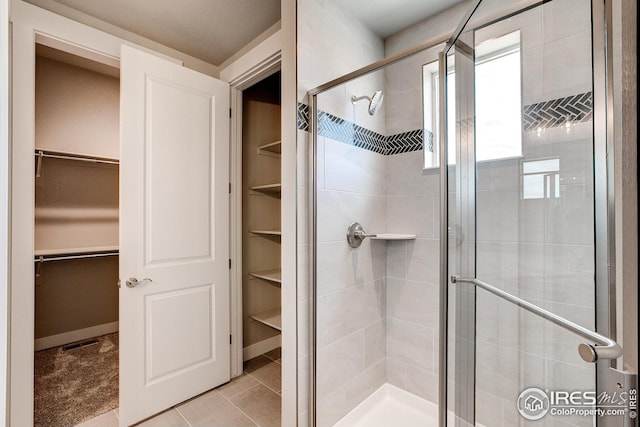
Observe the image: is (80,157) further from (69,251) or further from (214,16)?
(214,16)

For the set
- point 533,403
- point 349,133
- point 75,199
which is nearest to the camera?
point 533,403

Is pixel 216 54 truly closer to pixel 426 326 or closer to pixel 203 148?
pixel 203 148

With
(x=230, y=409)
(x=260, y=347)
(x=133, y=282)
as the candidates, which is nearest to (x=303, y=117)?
(x=133, y=282)

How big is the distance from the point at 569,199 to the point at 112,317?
12.0ft

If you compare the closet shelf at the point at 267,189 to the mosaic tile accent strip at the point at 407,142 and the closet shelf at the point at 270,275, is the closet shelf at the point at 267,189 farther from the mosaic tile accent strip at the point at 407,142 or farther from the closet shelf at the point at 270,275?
the mosaic tile accent strip at the point at 407,142

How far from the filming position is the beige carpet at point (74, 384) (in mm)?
1624

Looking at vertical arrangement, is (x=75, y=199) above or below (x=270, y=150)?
below

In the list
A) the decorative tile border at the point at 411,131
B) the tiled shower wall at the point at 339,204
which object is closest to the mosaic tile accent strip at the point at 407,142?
the decorative tile border at the point at 411,131

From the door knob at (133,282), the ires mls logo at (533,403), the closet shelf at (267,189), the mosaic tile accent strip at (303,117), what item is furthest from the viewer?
the closet shelf at (267,189)

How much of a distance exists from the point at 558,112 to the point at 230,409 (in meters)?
2.10

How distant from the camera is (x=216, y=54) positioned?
83.0 inches

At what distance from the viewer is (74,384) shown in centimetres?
193

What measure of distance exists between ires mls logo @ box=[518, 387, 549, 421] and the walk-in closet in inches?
99.2

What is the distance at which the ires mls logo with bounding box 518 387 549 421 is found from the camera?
711 millimetres
